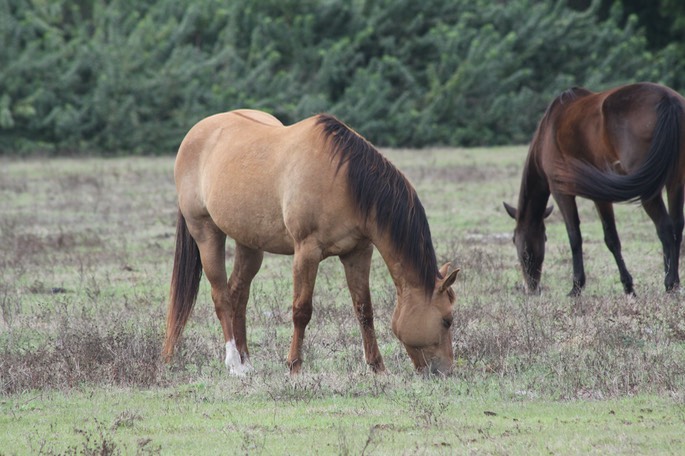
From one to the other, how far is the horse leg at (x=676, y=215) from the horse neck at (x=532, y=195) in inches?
54.1

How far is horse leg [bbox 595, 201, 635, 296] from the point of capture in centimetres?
905

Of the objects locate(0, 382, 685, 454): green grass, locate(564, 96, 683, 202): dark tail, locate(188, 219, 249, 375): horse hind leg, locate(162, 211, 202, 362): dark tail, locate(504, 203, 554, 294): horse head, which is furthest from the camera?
locate(504, 203, 554, 294): horse head

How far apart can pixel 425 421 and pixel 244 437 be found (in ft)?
3.10

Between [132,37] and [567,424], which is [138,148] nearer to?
[132,37]

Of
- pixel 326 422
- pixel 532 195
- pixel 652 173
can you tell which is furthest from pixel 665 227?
pixel 326 422

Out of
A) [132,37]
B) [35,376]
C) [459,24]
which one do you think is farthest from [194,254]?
[459,24]

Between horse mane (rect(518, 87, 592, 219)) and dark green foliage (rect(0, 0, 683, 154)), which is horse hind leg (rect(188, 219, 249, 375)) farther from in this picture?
dark green foliage (rect(0, 0, 683, 154))

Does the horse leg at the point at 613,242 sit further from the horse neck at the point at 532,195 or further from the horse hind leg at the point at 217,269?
the horse hind leg at the point at 217,269

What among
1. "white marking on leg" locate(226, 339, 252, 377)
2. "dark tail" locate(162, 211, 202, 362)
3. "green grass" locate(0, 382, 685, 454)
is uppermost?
"green grass" locate(0, 382, 685, 454)

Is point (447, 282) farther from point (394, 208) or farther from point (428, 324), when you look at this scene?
point (394, 208)

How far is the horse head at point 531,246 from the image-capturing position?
952 centimetres

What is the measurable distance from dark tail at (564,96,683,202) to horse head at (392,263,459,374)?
9.43 feet

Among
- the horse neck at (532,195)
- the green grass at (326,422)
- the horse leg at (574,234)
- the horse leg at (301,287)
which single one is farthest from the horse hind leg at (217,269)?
the horse neck at (532,195)

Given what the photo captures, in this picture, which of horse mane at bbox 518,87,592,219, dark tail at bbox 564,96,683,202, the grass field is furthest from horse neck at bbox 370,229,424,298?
horse mane at bbox 518,87,592,219
